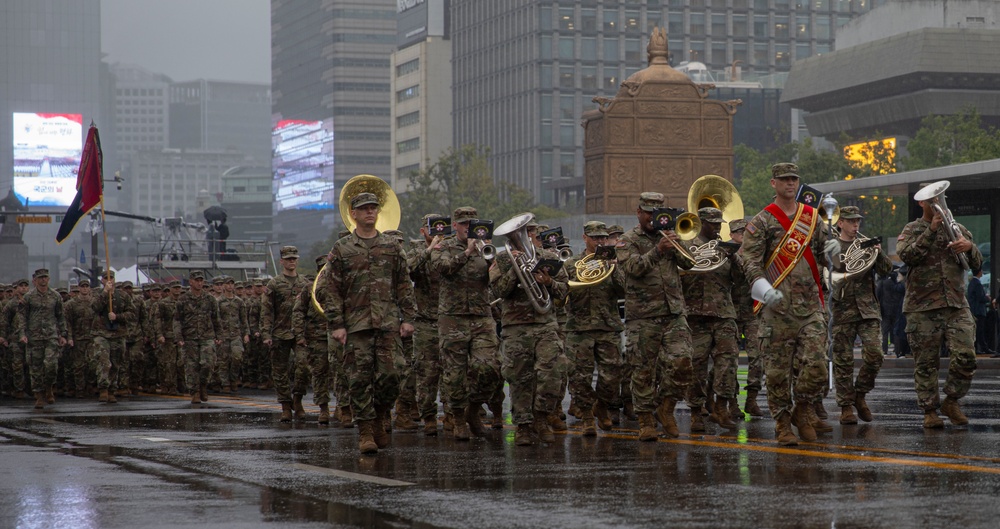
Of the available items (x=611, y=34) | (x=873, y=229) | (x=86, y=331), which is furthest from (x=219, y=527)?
(x=611, y=34)

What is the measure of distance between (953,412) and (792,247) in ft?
8.15

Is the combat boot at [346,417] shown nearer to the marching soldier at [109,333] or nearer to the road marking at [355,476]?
the road marking at [355,476]

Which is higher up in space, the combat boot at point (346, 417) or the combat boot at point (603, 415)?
the combat boot at point (603, 415)

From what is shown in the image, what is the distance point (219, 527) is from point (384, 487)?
1.79 m

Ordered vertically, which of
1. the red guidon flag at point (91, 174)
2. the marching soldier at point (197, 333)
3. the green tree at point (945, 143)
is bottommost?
the marching soldier at point (197, 333)

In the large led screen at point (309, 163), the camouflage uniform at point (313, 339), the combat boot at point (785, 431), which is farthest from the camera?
the large led screen at point (309, 163)

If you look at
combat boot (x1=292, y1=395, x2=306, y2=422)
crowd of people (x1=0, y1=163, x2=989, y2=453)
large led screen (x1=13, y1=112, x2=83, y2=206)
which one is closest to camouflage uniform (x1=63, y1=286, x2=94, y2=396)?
combat boot (x1=292, y1=395, x2=306, y2=422)

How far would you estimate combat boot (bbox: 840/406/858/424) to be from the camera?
47.2 ft

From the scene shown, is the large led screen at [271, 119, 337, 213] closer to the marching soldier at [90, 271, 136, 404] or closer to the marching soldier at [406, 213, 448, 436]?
the marching soldier at [90, 271, 136, 404]

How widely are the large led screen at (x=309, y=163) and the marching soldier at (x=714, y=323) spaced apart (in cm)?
16750

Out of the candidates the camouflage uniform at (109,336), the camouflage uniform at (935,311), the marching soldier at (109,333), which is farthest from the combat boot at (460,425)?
the camouflage uniform at (109,336)

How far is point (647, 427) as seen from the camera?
42.4 feet

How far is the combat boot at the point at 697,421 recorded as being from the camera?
1389 centimetres

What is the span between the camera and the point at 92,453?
13.4 metres
